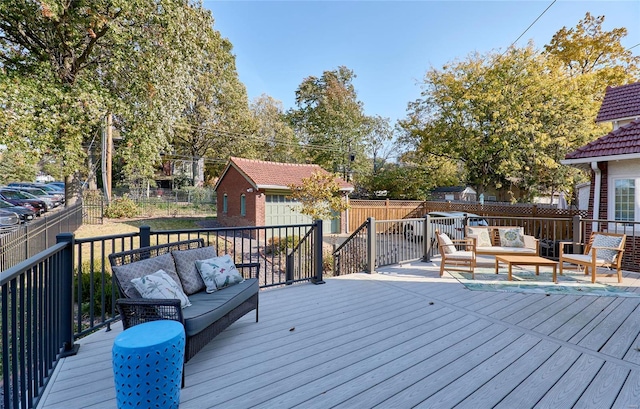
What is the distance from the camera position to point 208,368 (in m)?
2.26

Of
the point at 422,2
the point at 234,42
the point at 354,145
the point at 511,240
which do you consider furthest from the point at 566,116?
the point at 234,42

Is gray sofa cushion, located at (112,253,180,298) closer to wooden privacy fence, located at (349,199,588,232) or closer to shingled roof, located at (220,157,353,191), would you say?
shingled roof, located at (220,157,353,191)

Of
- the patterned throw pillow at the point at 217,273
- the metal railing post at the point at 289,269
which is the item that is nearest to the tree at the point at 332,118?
the metal railing post at the point at 289,269

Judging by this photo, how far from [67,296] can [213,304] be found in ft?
3.71

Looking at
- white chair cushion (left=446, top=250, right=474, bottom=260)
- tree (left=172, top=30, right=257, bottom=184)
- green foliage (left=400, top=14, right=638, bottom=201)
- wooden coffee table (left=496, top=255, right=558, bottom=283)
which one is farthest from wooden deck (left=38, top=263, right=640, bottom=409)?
tree (left=172, top=30, right=257, bottom=184)

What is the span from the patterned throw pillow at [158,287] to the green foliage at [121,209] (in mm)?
15233

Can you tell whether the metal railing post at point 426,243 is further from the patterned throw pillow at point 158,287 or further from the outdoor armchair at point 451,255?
the patterned throw pillow at point 158,287

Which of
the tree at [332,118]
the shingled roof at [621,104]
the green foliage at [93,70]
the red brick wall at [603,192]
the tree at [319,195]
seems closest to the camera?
the red brick wall at [603,192]

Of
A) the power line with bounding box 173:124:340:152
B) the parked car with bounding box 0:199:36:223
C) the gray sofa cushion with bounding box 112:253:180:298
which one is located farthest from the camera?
the power line with bounding box 173:124:340:152

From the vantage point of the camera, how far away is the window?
6117 millimetres

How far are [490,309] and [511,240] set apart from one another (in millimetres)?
2666

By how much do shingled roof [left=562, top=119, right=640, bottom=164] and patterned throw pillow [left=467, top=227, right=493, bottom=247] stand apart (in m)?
3.11

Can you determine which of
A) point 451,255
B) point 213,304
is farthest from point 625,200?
point 213,304

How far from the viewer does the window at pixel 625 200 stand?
6.12m
